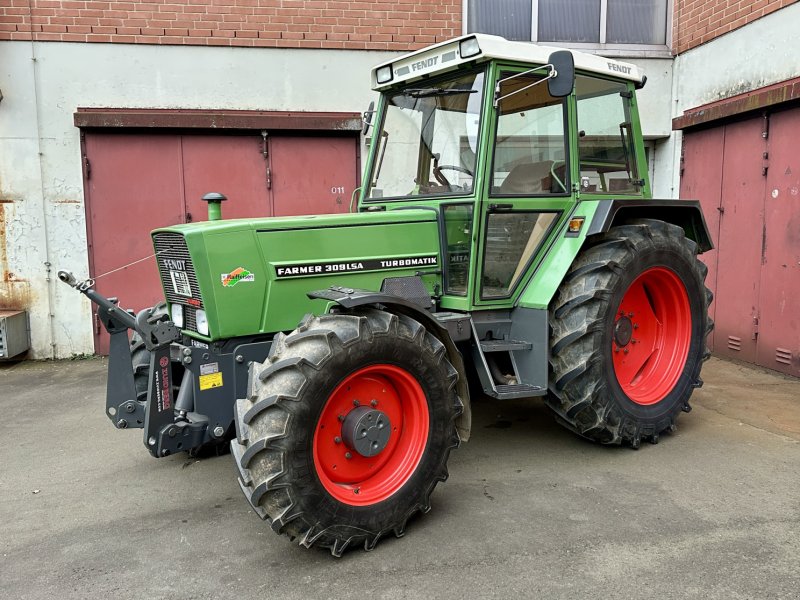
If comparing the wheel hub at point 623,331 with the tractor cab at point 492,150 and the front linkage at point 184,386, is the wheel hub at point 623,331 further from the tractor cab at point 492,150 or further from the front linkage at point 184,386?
the front linkage at point 184,386

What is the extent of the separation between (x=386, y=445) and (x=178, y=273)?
1.47 meters

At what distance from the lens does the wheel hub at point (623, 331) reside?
166 inches

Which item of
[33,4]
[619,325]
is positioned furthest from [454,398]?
[33,4]

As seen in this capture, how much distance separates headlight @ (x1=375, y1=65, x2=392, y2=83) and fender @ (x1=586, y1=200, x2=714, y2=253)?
1.54 metres

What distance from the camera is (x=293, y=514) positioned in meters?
2.66

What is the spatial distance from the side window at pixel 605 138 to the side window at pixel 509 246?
447mm

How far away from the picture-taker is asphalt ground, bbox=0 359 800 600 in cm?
265

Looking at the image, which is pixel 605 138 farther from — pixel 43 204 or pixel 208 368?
pixel 43 204

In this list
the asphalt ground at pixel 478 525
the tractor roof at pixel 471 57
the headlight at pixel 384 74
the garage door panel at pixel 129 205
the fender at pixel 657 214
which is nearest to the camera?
the asphalt ground at pixel 478 525

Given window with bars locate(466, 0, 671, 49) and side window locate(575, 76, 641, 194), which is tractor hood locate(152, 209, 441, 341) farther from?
window with bars locate(466, 0, 671, 49)

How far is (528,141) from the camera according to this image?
12.7 ft

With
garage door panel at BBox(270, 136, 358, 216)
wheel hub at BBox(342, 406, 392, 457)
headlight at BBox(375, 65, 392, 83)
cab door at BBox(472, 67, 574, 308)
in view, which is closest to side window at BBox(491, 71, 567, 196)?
cab door at BBox(472, 67, 574, 308)

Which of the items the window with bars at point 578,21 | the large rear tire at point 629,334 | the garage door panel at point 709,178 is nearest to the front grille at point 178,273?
the large rear tire at point 629,334

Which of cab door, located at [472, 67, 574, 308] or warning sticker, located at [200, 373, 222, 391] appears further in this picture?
cab door, located at [472, 67, 574, 308]
